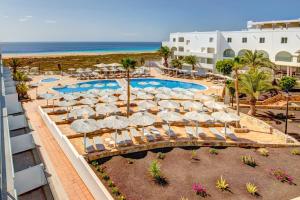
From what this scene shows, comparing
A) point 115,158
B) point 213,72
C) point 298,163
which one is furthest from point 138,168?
point 213,72

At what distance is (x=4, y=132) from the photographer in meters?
10.7

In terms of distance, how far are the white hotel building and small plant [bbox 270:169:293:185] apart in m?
27.6

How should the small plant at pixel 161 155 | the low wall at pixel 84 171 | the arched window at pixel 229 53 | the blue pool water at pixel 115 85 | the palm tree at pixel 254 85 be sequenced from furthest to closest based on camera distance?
the arched window at pixel 229 53, the blue pool water at pixel 115 85, the palm tree at pixel 254 85, the small plant at pixel 161 155, the low wall at pixel 84 171

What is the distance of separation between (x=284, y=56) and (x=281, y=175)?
104 feet

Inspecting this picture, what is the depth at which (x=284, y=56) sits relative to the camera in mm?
40438

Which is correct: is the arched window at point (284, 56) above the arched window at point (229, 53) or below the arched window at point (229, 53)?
below

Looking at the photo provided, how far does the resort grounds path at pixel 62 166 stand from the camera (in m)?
12.7

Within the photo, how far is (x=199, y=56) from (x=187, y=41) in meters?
7.86

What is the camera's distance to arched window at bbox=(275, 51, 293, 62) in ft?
130

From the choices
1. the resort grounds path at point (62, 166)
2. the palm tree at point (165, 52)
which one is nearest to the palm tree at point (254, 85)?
the resort grounds path at point (62, 166)

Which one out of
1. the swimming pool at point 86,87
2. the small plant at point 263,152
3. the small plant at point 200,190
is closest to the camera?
the small plant at point 200,190

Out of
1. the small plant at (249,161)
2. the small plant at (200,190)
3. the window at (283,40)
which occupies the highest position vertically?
the window at (283,40)

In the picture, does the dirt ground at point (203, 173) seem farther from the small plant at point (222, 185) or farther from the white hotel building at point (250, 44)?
the white hotel building at point (250, 44)

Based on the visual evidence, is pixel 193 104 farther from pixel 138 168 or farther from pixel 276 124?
pixel 138 168
